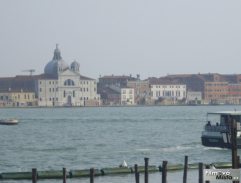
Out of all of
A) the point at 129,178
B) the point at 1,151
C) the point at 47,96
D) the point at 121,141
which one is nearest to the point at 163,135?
the point at 121,141

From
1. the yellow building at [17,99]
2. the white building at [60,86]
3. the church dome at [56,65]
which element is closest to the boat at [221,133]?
the white building at [60,86]

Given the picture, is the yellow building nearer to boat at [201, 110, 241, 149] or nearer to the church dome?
the church dome

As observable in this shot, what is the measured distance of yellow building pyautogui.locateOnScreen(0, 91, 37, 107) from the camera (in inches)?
7643

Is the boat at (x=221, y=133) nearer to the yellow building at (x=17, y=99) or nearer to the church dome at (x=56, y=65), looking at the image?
the church dome at (x=56, y=65)

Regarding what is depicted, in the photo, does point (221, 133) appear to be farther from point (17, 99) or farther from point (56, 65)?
point (17, 99)

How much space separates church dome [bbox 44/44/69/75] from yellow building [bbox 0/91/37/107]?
6481 millimetres

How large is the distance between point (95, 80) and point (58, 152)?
153 m

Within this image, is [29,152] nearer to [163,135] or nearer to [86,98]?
[163,135]

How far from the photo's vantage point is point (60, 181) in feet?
96.4

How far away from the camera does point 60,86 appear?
192 metres

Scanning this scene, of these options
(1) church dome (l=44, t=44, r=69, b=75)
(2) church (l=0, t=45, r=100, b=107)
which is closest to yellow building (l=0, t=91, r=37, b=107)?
(2) church (l=0, t=45, r=100, b=107)

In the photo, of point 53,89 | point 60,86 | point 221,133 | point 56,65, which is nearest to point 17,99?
point 53,89

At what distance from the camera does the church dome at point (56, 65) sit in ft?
630

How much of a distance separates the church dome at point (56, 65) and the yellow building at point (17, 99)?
6481mm
